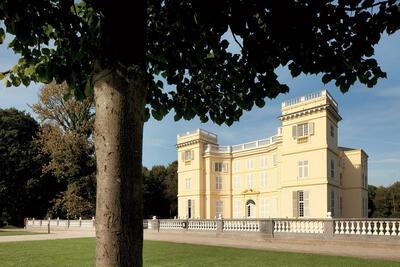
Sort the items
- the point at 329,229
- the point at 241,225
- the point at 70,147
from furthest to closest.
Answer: the point at 70,147
the point at 241,225
the point at 329,229

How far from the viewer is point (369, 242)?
18719 mm

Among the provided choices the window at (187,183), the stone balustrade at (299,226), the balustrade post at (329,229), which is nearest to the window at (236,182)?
the window at (187,183)

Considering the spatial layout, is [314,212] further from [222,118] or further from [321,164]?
[222,118]

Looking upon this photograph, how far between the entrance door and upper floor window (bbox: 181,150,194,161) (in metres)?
8.57

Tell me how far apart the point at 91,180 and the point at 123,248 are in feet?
127

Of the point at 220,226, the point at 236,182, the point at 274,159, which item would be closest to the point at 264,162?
the point at 274,159

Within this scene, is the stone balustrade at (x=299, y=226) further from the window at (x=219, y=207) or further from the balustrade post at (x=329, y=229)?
the window at (x=219, y=207)

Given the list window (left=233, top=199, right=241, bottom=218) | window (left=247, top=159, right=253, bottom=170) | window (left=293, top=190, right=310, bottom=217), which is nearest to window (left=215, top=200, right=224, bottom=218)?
window (left=233, top=199, right=241, bottom=218)

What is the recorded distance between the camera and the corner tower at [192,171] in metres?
48.8

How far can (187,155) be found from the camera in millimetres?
51000

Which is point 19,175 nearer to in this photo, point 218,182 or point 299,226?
point 218,182

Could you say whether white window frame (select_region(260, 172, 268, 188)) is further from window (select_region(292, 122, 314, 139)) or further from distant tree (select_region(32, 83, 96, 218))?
distant tree (select_region(32, 83, 96, 218))

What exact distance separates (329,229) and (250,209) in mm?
26893

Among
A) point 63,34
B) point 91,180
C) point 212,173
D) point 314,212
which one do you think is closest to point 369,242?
point 314,212
